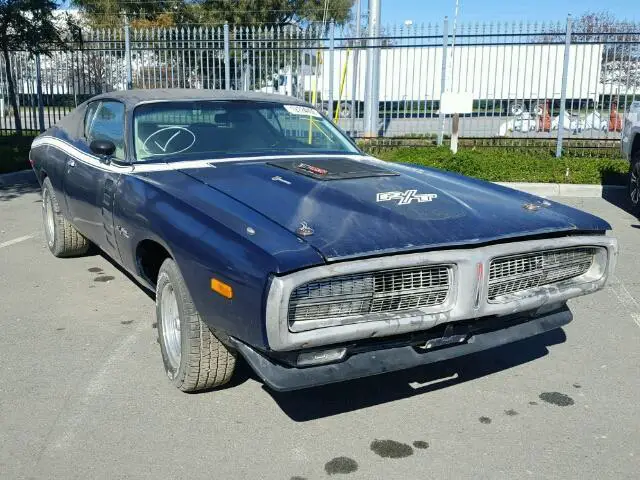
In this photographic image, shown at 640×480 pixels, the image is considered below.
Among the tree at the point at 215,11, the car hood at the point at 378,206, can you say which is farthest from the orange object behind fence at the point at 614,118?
the tree at the point at 215,11

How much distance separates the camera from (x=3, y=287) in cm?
548

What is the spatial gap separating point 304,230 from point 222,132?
186 centimetres

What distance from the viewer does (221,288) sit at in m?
3.00

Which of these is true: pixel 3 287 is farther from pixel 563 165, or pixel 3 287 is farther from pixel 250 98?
pixel 563 165

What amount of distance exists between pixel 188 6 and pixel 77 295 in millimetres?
33114

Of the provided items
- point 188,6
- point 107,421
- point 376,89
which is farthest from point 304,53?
point 188,6

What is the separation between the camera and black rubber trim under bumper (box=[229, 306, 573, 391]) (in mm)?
2982

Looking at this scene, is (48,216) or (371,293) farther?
(48,216)

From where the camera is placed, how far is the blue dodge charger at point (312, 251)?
9.45ft

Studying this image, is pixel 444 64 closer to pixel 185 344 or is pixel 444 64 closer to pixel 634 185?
pixel 634 185

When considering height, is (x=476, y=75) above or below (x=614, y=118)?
above

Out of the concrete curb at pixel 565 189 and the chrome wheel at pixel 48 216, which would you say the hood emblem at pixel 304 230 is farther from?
the concrete curb at pixel 565 189

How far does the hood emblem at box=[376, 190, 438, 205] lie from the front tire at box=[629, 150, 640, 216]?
5999 millimetres

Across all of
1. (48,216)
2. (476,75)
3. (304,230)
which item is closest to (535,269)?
(304,230)
